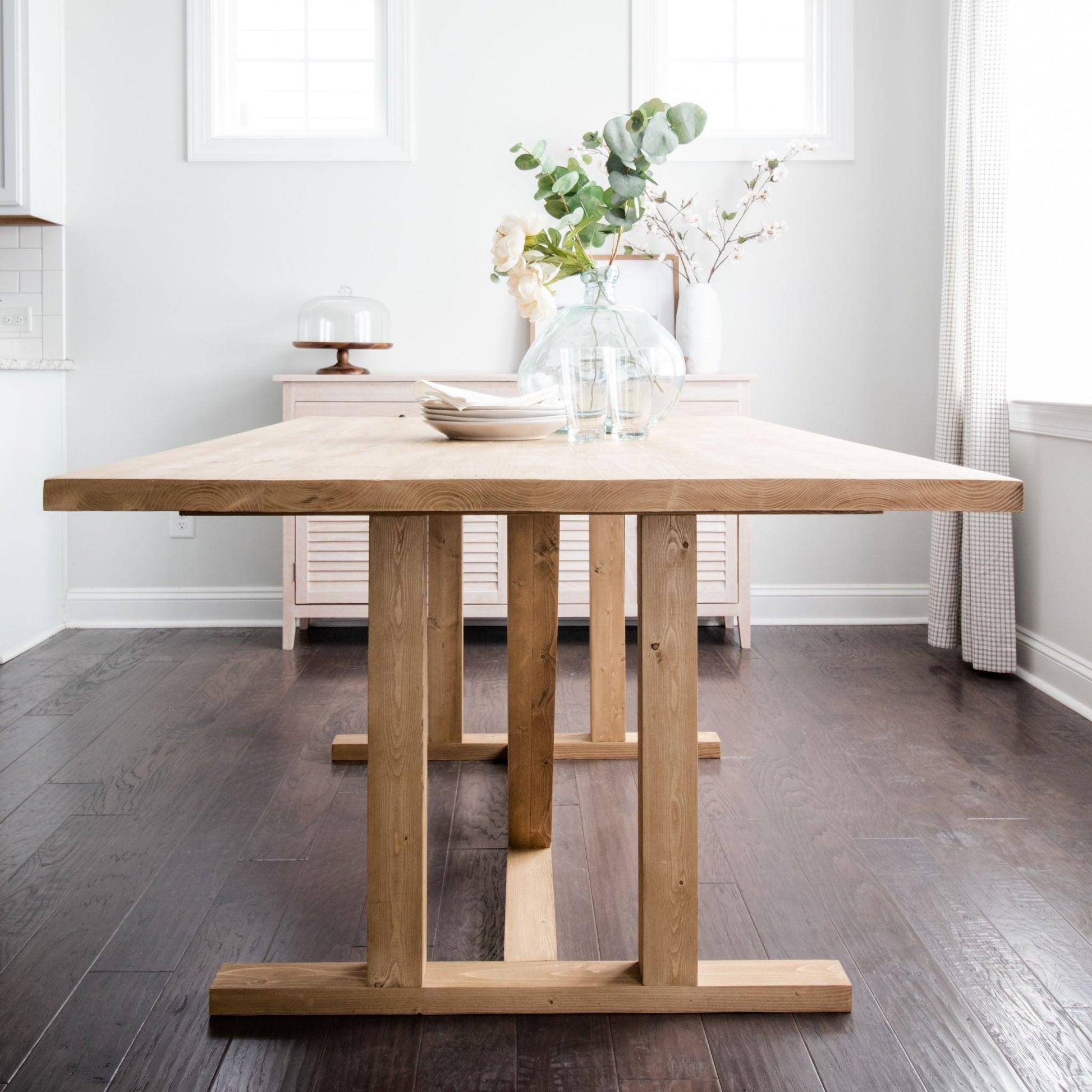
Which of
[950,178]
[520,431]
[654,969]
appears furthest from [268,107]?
[654,969]

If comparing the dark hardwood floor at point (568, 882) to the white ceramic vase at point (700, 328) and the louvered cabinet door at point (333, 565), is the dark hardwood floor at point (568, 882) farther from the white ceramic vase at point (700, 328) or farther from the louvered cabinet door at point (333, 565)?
the white ceramic vase at point (700, 328)

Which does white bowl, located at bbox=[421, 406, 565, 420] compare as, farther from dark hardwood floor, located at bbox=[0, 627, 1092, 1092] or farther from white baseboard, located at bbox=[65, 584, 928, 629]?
white baseboard, located at bbox=[65, 584, 928, 629]

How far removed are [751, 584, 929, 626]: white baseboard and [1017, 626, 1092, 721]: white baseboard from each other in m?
0.66

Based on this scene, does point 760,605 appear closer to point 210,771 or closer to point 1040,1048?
point 210,771

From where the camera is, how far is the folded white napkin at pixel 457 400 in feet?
5.65

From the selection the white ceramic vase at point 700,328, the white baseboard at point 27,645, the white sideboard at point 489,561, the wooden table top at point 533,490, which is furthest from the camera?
the white ceramic vase at point 700,328

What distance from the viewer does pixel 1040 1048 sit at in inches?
54.3

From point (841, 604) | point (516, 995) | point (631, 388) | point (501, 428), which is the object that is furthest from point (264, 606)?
point (516, 995)

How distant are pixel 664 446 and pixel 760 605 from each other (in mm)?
2409

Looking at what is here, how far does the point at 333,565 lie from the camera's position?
3607 mm

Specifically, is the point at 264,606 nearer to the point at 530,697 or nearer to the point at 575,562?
the point at 575,562

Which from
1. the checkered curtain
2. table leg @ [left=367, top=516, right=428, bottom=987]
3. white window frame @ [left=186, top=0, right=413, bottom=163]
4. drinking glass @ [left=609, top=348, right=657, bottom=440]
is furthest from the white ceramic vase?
table leg @ [left=367, top=516, right=428, bottom=987]

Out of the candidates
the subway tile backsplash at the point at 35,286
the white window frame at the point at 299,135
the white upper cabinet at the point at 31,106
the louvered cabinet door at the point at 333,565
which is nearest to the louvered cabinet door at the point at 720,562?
the louvered cabinet door at the point at 333,565

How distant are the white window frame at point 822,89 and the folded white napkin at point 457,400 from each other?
2.29m
